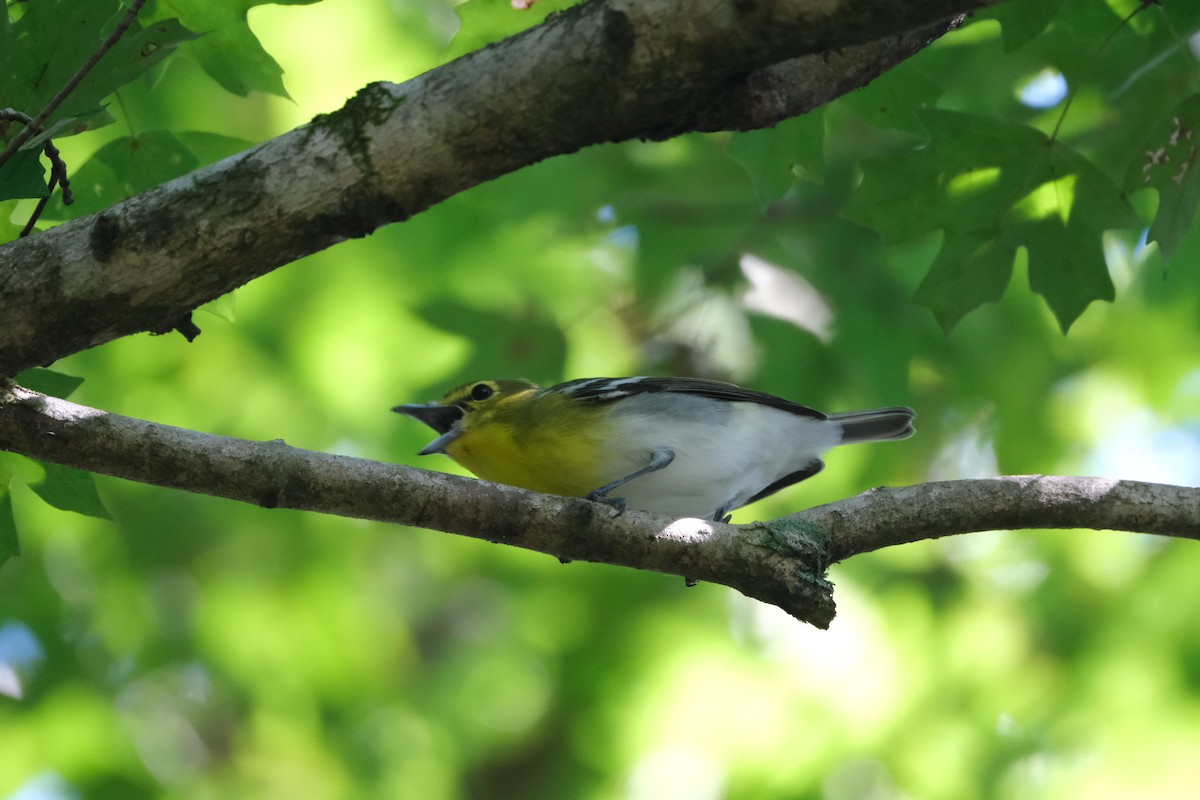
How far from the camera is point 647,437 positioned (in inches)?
199

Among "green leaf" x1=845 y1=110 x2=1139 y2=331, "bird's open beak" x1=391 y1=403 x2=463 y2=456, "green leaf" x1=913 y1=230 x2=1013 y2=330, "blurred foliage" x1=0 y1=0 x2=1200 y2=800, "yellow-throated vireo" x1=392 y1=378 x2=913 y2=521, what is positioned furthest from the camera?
"blurred foliage" x1=0 y1=0 x2=1200 y2=800

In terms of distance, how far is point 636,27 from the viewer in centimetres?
229

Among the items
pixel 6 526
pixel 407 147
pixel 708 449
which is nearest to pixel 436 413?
pixel 708 449

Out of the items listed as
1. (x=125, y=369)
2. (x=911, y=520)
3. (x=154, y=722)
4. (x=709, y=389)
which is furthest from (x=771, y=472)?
(x=154, y=722)

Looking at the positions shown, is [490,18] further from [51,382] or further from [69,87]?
[51,382]

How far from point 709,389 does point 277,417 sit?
9.99ft

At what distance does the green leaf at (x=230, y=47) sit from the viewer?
346 cm

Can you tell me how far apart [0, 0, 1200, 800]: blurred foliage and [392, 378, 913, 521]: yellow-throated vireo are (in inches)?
26.5

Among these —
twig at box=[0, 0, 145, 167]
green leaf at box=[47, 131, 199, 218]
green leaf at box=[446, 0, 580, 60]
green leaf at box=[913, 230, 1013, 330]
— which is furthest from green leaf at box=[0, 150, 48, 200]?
green leaf at box=[913, 230, 1013, 330]

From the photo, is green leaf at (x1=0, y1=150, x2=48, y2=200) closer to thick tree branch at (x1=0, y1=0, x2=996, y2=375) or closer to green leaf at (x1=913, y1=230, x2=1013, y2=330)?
thick tree branch at (x1=0, y1=0, x2=996, y2=375)

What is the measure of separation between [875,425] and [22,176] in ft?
14.1

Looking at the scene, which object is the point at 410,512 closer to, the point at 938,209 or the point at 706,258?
the point at 938,209

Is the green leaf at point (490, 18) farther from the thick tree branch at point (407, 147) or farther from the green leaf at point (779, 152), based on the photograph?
the thick tree branch at point (407, 147)

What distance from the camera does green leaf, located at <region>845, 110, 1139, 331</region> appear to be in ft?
13.1
